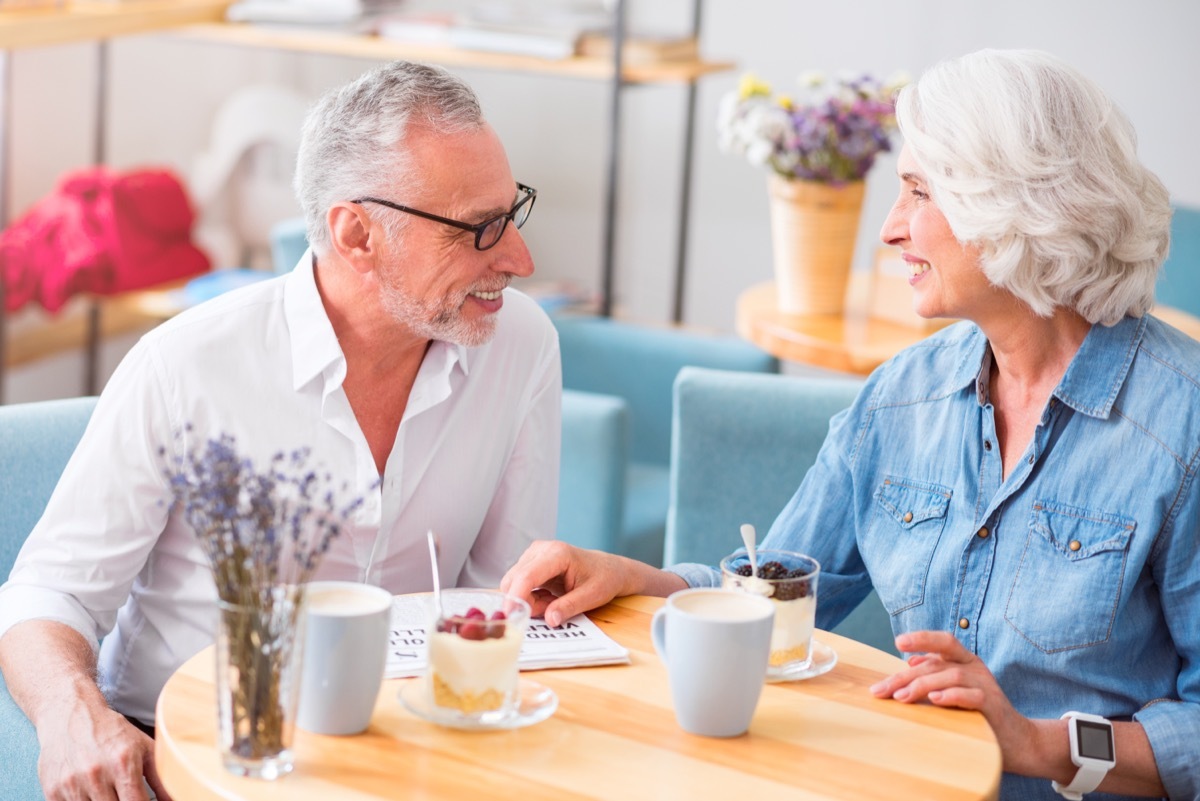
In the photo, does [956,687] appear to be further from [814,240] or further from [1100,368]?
[814,240]

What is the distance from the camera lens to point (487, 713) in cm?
120

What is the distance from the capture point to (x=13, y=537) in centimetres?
171

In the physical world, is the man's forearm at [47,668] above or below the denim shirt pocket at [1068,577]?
below

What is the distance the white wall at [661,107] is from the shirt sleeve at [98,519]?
8.78 feet

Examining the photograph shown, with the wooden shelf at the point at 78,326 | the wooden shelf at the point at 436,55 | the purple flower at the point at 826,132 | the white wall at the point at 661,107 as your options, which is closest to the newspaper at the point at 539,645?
the purple flower at the point at 826,132

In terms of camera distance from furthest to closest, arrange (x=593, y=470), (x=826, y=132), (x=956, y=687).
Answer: (x=826, y=132) → (x=593, y=470) → (x=956, y=687)

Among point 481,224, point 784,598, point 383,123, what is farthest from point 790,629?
point 383,123

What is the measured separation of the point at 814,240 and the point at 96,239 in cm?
189

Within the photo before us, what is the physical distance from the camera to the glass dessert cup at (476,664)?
1.18m

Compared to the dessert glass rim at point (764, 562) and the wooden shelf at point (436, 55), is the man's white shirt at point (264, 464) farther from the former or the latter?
the wooden shelf at point (436, 55)

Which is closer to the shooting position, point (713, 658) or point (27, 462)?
point (713, 658)

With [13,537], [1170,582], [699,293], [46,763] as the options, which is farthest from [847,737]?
[699,293]

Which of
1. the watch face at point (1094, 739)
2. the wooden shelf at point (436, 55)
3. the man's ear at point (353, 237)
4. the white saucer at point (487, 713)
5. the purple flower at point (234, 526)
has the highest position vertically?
the wooden shelf at point (436, 55)

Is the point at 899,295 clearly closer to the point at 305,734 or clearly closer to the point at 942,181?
the point at 942,181
